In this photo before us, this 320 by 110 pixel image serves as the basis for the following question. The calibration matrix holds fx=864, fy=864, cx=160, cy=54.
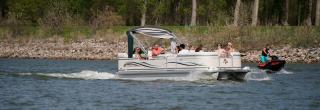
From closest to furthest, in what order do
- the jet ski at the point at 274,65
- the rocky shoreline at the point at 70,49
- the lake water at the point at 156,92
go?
1. the lake water at the point at 156,92
2. the jet ski at the point at 274,65
3. the rocky shoreline at the point at 70,49

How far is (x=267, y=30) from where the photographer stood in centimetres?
5972

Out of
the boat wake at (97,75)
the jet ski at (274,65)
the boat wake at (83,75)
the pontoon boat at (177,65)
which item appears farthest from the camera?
the jet ski at (274,65)

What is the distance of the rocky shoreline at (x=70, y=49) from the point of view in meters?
57.2

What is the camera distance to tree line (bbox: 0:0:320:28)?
2835 inches

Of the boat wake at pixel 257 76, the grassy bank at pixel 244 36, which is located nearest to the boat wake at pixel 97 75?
the boat wake at pixel 257 76

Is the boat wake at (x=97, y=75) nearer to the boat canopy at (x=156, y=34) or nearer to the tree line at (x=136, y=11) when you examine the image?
the boat canopy at (x=156, y=34)

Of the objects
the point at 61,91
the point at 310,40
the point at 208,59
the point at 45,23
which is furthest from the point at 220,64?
the point at 45,23

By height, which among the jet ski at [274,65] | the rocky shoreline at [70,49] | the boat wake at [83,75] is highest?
the rocky shoreline at [70,49]

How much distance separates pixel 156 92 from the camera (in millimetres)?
32844

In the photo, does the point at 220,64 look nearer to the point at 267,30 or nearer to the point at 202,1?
the point at 267,30

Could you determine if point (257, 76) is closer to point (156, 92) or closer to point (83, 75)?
point (83, 75)

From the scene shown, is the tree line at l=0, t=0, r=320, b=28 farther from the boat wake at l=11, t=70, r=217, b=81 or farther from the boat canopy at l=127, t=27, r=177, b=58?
the boat canopy at l=127, t=27, r=177, b=58

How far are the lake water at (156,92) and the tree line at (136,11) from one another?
2713cm

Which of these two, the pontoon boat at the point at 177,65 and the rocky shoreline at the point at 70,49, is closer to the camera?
A: the pontoon boat at the point at 177,65
